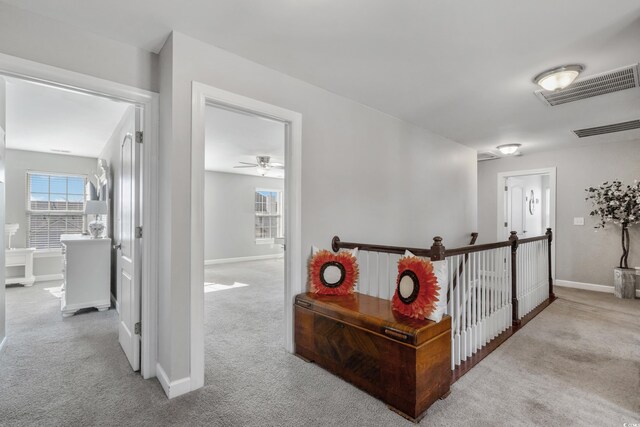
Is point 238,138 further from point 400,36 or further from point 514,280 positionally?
point 514,280

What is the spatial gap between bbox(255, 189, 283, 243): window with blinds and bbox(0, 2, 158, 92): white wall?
20.9 feet

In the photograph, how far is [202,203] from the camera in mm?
2133

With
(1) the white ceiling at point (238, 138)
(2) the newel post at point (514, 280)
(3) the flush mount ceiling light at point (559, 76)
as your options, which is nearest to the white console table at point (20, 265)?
(1) the white ceiling at point (238, 138)

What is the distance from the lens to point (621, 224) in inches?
181

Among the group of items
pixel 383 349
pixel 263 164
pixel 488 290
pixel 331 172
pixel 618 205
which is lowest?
pixel 383 349

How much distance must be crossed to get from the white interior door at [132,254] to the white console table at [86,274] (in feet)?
4.88

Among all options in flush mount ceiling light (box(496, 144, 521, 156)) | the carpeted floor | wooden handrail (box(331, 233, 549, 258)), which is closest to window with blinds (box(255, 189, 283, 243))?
the carpeted floor

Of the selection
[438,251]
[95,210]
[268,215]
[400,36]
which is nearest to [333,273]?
[438,251]

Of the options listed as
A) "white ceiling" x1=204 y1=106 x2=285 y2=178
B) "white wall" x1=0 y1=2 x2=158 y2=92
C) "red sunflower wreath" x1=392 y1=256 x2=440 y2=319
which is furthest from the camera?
"white ceiling" x1=204 y1=106 x2=285 y2=178

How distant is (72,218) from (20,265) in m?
1.14

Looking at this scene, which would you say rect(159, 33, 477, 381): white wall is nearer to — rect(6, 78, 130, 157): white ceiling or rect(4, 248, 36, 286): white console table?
rect(6, 78, 130, 157): white ceiling

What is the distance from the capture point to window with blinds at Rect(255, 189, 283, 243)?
859cm

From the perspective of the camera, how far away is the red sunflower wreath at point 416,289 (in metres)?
1.93

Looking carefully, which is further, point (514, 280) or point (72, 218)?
point (72, 218)
